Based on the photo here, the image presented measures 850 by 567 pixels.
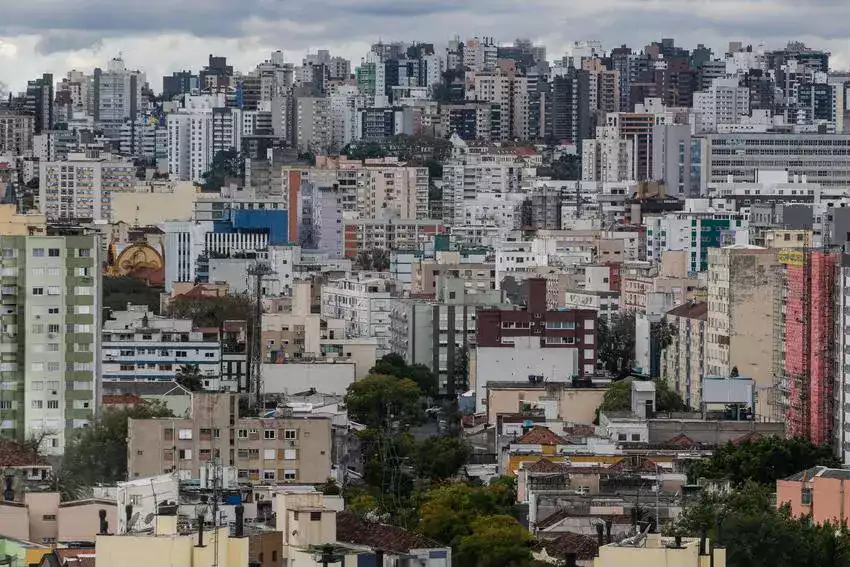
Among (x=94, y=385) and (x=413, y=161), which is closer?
(x=94, y=385)

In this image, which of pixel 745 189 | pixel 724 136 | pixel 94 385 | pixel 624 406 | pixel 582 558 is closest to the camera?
pixel 582 558

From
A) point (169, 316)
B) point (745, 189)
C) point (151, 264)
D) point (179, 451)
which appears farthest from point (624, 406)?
point (745, 189)

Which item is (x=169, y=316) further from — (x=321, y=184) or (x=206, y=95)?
(x=206, y=95)

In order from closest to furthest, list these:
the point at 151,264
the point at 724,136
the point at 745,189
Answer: the point at 151,264 < the point at 745,189 < the point at 724,136

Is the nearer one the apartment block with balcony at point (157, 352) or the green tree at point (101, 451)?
the green tree at point (101, 451)

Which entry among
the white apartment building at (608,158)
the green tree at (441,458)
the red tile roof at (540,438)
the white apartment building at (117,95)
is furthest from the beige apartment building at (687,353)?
the white apartment building at (117,95)

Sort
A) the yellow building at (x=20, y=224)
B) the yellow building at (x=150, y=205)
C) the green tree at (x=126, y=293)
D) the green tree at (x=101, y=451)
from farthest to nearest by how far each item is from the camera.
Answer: the yellow building at (x=150, y=205)
the green tree at (x=126, y=293)
the yellow building at (x=20, y=224)
the green tree at (x=101, y=451)

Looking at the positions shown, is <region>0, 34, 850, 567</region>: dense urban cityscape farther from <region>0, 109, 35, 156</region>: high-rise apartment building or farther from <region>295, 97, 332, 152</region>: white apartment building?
<region>295, 97, 332, 152</region>: white apartment building

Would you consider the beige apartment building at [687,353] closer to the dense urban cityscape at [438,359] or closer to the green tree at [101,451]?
the dense urban cityscape at [438,359]
